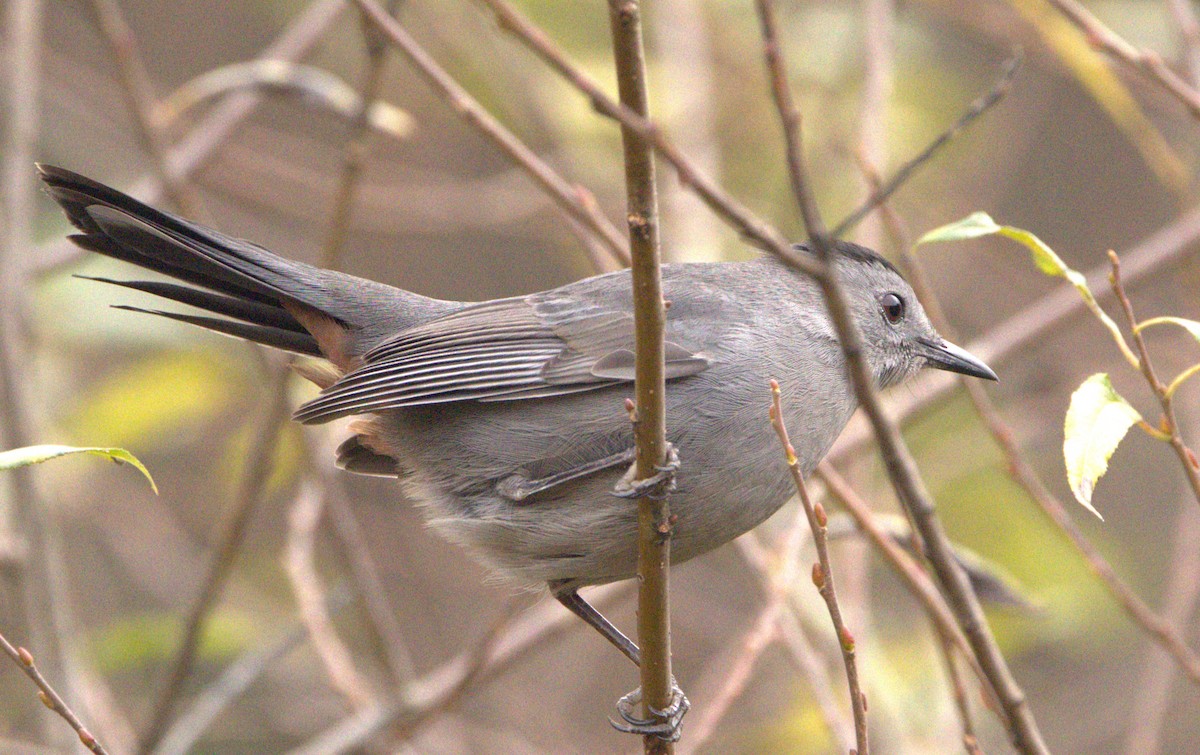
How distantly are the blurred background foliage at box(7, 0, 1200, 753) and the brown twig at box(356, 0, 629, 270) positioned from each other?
1063mm

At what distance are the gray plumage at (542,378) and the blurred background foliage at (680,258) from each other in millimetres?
364

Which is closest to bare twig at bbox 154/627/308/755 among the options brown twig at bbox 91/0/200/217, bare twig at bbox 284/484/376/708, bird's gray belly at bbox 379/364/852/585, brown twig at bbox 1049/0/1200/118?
bare twig at bbox 284/484/376/708

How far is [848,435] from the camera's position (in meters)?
4.94

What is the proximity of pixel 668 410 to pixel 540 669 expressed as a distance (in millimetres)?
4794

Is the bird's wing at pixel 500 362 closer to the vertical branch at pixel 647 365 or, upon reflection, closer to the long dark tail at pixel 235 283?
the long dark tail at pixel 235 283

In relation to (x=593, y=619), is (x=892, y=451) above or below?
below

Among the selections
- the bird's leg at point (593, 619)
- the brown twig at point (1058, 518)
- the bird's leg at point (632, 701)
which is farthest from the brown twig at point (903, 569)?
the bird's leg at point (593, 619)

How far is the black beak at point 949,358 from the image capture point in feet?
12.5

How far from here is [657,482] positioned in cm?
277

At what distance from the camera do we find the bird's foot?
9.05ft

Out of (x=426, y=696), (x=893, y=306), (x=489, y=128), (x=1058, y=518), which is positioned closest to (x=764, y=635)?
(x=1058, y=518)

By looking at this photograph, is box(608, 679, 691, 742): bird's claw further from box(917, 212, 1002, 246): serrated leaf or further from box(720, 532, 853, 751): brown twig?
box(917, 212, 1002, 246): serrated leaf

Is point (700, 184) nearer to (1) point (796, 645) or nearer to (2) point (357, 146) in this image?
(2) point (357, 146)

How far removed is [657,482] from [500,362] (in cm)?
89
